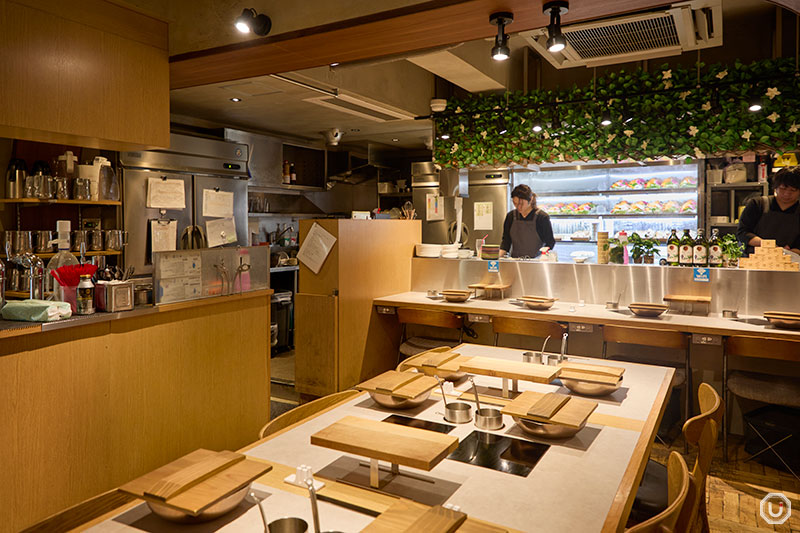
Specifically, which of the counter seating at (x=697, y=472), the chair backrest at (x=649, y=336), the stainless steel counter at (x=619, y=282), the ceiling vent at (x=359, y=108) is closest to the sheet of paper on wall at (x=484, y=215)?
the ceiling vent at (x=359, y=108)

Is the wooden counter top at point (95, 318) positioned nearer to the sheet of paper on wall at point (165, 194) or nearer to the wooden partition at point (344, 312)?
the wooden partition at point (344, 312)

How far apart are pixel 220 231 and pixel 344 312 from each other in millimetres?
2284

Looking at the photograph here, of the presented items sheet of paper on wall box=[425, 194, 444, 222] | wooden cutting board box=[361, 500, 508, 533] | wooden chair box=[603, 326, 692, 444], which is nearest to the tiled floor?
wooden chair box=[603, 326, 692, 444]

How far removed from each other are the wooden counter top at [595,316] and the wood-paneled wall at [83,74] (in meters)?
2.50

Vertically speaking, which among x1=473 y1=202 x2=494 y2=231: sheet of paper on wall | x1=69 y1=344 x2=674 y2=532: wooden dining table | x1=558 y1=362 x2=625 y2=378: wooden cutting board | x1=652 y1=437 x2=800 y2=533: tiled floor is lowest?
x1=652 y1=437 x2=800 y2=533: tiled floor

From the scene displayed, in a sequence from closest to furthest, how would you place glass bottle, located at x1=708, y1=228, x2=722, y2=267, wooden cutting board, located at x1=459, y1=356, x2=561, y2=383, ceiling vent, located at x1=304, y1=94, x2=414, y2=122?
wooden cutting board, located at x1=459, y1=356, x2=561, y2=383
glass bottle, located at x1=708, y1=228, x2=722, y2=267
ceiling vent, located at x1=304, y1=94, x2=414, y2=122

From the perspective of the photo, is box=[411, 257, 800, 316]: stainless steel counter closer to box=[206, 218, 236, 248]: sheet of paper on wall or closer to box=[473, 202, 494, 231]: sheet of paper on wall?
box=[473, 202, 494, 231]: sheet of paper on wall

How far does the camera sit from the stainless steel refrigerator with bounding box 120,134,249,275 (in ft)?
16.9

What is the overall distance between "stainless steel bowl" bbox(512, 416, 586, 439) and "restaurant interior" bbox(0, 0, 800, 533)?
0.01m

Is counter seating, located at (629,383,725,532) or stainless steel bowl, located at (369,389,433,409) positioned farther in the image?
stainless steel bowl, located at (369,389,433,409)

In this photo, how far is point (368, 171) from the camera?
29.4 feet

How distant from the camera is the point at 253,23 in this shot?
279 centimetres

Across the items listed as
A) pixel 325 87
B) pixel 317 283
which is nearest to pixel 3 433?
pixel 317 283

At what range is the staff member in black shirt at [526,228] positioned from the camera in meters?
6.04
